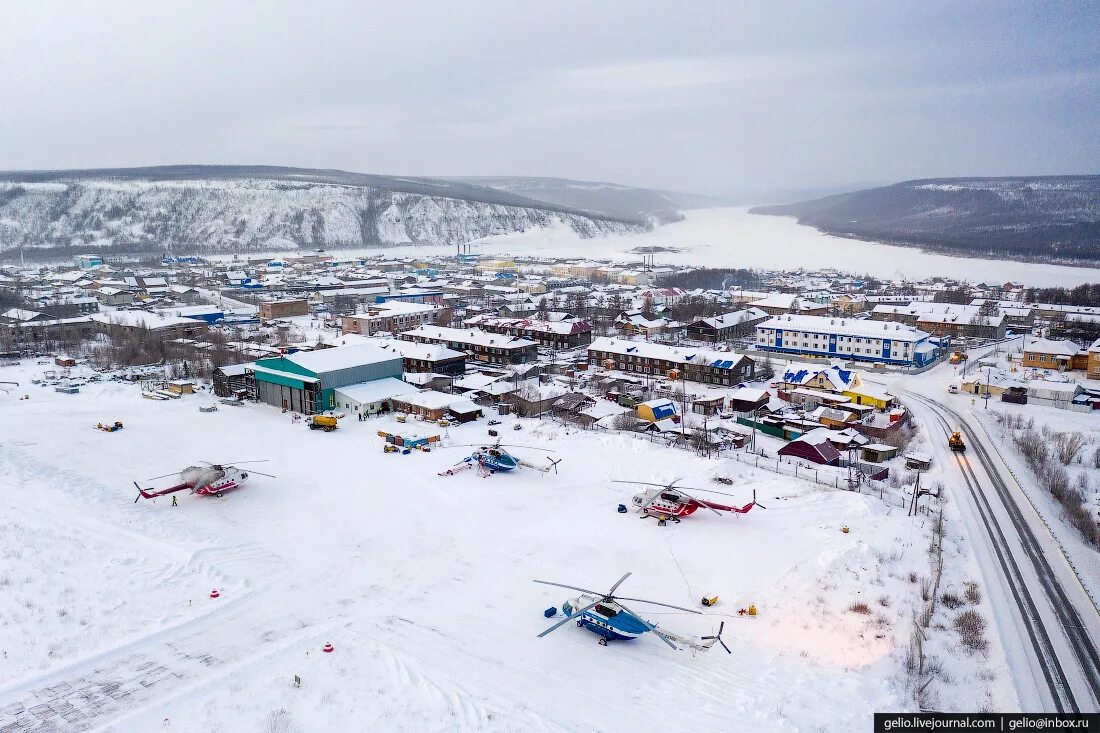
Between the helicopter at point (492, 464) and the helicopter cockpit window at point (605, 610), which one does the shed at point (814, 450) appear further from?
the helicopter cockpit window at point (605, 610)

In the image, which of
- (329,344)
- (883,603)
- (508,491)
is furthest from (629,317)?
(883,603)

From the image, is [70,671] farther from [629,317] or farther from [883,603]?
[629,317]

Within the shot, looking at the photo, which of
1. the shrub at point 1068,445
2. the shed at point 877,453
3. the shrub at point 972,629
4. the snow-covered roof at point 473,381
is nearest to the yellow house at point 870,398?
the shrub at point 1068,445

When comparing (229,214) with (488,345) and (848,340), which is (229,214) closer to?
(488,345)

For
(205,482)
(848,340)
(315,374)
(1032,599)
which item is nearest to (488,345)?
(315,374)

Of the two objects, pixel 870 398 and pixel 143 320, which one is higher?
pixel 143 320

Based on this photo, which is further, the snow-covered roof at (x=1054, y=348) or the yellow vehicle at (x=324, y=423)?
the snow-covered roof at (x=1054, y=348)

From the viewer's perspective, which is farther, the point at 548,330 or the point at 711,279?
the point at 711,279
